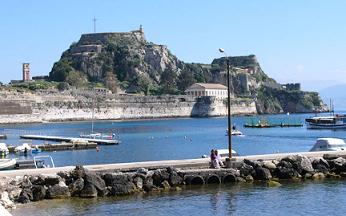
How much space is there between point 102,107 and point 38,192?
12688 cm

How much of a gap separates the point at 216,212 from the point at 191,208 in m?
0.94

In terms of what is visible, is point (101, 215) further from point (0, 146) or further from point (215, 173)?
point (0, 146)

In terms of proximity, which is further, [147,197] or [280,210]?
[147,197]

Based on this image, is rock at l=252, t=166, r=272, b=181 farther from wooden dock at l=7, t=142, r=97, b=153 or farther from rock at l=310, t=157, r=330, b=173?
wooden dock at l=7, t=142, r=97, b=153

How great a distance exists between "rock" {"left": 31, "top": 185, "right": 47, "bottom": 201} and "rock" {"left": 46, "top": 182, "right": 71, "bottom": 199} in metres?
0.18

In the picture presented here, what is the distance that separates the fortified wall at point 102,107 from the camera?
420ft

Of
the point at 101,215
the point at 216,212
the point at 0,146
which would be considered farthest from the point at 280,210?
the point at 0,146

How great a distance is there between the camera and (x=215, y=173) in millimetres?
25219

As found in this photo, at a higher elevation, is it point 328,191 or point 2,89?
point 2,89

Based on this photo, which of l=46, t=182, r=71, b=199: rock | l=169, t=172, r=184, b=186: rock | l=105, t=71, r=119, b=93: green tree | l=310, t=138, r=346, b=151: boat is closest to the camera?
l=46, t=182, r=71, b=199: rock

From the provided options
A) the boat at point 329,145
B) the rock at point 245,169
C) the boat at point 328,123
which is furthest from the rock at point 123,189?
the boat at point 328,123

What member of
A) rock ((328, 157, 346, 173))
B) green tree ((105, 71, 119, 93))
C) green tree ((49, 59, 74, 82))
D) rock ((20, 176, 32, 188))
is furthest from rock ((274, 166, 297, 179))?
green tree ((49, 59, 74, 82))

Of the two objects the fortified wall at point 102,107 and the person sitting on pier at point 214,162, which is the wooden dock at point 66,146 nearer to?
the person sitting on pier at point 214,162

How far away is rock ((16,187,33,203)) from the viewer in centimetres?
2162
